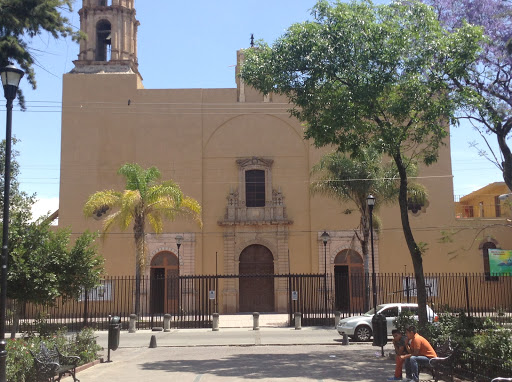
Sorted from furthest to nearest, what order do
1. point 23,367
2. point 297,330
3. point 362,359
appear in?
1. point 297,330
2. point 362,359
3. point 23,367

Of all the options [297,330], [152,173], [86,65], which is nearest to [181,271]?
[152,173]

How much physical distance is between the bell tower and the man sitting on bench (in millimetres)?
26698

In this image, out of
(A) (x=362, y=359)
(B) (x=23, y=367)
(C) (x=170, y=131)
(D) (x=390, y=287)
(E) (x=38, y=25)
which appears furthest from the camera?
(C) (x=170, y=131)

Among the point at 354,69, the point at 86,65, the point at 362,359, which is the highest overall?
the point at 86,65

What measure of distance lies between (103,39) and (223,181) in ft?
36.6

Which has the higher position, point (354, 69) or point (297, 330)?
point (354, 69)

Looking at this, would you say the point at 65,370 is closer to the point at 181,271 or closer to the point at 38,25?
the point at 38,25

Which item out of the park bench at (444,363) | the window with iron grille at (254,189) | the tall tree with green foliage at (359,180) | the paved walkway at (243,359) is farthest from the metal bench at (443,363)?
the window with iron grille at (254,189)

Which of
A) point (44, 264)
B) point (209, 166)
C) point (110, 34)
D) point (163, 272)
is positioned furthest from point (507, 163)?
point (110, 34)

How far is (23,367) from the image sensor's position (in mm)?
10648

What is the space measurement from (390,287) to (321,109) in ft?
58.4

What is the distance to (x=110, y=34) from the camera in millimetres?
34125

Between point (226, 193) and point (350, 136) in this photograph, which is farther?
point (226, 193)

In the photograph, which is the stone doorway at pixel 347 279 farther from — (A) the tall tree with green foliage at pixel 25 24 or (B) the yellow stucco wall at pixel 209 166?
(A) the tall tree with green foliage at pixel 25 24
